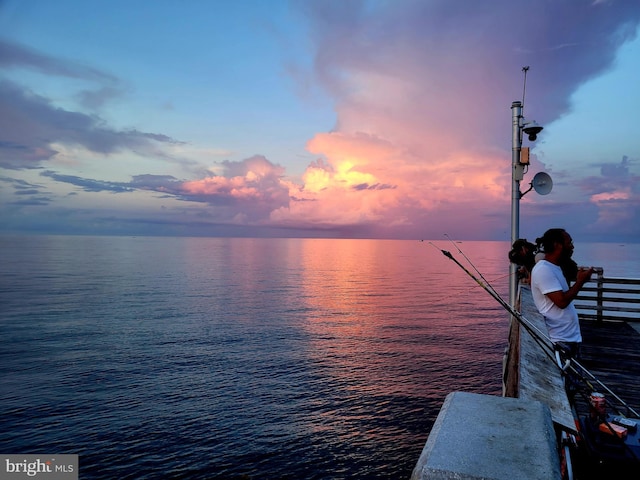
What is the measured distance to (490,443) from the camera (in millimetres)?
1905

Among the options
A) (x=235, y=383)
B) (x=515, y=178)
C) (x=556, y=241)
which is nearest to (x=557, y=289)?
(x=556, y=241)

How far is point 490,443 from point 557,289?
135 inches

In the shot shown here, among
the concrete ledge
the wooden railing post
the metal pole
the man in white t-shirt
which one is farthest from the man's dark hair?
the wooden railing post

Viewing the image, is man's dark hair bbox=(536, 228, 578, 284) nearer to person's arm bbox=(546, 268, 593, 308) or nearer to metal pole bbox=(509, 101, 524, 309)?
person's arm bbox=(546, 268, 593, 308)

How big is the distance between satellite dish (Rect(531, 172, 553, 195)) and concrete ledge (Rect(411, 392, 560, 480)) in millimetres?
10014

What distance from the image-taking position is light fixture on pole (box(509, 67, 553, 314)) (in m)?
10.3

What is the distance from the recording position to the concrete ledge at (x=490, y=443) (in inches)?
66.7

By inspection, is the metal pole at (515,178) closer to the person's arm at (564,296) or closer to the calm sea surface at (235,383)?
the person's arm at (564,296)

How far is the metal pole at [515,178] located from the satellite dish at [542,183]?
60 cm

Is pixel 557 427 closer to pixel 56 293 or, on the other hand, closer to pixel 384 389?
pixel 384 389

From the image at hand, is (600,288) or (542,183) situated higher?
(542,183)

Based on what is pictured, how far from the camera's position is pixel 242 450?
13.4 metres

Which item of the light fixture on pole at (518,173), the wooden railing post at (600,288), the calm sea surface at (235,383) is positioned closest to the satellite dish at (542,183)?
the light fixture on pole at (518,173)

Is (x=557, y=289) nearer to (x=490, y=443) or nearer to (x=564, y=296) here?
(x=564, y=296)
